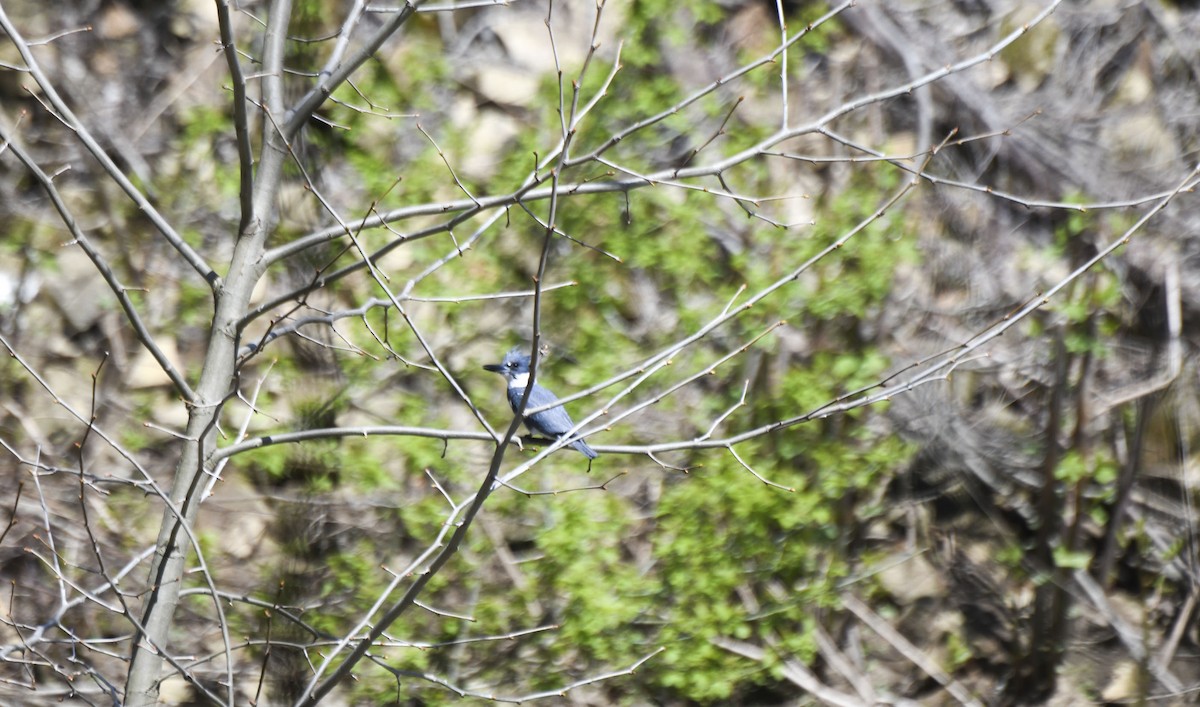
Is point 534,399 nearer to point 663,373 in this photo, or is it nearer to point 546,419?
point 546,419

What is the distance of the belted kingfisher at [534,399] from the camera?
3.69m

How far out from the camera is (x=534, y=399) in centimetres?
378

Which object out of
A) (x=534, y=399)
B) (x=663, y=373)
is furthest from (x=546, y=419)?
(x=663, y=373)

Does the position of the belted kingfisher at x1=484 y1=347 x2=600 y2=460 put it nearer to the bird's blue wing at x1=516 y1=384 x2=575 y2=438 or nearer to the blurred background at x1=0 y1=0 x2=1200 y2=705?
the bird's blue wing at x1=516 y1=384 x2=575 y2=438

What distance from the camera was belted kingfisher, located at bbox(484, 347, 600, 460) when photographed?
369 cm

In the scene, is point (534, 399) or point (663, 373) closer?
point (534, 399)

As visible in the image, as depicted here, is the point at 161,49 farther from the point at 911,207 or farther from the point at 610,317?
the point at 911,207

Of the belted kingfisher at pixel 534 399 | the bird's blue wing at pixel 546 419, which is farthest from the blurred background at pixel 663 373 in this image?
the bird's blue wing at pixel 546 419

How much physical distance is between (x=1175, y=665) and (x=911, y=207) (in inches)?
89.8

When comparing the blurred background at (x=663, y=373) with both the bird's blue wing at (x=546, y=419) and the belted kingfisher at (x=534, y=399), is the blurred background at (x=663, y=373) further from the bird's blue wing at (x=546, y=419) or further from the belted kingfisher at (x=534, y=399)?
the bird's blue wing at (x=546, y=419)

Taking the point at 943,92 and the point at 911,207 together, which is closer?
the point at 911,207

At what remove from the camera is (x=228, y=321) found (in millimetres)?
2613

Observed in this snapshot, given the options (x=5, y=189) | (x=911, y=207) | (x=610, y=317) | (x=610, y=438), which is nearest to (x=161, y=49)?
(x=5, y=189)

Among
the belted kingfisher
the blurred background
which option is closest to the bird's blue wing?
the belted kingfisher
